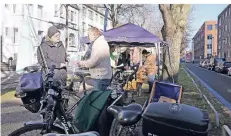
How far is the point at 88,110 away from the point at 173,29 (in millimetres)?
7446

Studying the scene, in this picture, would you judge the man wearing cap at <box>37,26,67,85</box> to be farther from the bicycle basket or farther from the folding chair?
the folding chair

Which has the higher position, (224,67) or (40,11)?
(40,11)

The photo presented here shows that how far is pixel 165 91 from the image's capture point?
630cm

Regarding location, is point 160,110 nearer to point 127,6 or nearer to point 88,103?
point 88,103

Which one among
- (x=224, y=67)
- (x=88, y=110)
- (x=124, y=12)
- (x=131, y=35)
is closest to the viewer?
(x=88, y=110)

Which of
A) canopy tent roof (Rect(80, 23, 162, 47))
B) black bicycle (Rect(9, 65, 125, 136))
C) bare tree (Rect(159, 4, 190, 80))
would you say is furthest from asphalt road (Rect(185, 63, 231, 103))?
black bicycle (Rect(9, 65, 125, 136))

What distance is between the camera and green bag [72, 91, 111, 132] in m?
3.47

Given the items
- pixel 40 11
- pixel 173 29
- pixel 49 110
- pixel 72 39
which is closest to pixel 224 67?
pixel 40 11

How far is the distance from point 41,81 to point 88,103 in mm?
582

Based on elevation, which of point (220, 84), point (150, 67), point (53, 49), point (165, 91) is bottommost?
point (220, 84)

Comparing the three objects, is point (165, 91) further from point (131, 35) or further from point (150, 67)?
point (131, 35)

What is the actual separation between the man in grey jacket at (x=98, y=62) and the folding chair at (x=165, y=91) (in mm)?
1273

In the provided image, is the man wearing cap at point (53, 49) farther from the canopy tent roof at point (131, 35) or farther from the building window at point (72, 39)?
the building window at point (72, 39)

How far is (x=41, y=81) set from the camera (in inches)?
132
